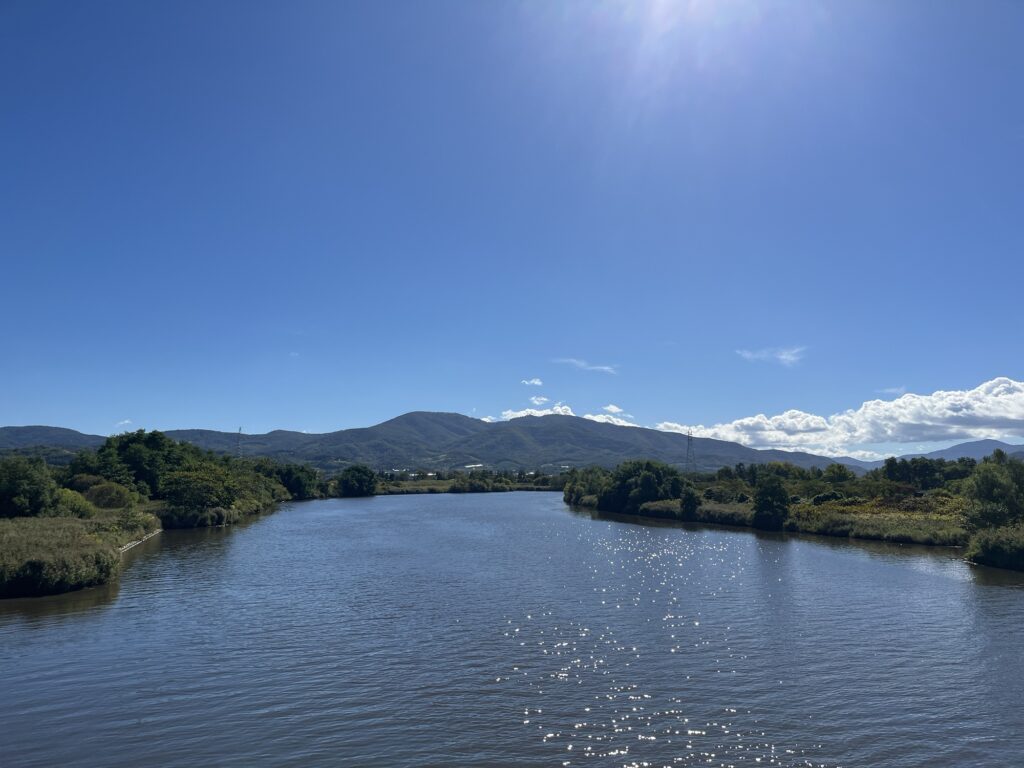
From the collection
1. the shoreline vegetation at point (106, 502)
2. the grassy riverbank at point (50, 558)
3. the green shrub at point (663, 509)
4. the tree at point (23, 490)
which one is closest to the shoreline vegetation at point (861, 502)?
the green shrub at point (663, 509)

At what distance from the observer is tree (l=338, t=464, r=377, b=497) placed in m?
156

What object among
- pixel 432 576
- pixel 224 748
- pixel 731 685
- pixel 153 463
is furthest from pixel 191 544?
pixel 731 685

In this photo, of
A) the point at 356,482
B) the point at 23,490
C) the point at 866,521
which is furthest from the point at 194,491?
the point at 356,482

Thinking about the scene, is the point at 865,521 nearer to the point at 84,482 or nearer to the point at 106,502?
the point at 106,502

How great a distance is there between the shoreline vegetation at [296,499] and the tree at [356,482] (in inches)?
383

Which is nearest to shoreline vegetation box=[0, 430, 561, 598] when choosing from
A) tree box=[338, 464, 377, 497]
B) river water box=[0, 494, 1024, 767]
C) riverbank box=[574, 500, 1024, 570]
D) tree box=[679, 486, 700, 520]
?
river water box=[0, 494, 1024, 767]

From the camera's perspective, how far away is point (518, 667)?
24.7 metres

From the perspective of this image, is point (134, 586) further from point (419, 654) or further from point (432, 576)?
point (419, 654)

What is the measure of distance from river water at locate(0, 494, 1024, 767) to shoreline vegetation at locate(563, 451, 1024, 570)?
10.5m

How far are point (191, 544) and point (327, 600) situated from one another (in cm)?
3205

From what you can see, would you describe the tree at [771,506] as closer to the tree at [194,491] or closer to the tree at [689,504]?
the tree at [689,504]

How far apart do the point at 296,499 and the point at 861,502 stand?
112 meters

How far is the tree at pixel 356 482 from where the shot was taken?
155625 millimetres

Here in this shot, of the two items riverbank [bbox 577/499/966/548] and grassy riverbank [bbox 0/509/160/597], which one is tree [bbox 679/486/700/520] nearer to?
riverbank [bbox 577/499/966/548]
